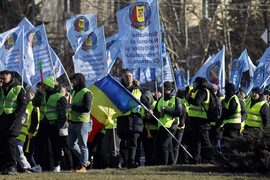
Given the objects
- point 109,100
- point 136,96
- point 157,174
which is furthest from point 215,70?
point 157,174

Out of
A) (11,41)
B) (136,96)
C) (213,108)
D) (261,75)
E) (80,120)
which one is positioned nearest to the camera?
(80,120)

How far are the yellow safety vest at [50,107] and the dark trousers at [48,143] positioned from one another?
0.14m

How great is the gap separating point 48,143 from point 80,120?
1.46m

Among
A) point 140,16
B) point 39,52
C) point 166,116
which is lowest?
point 166,116

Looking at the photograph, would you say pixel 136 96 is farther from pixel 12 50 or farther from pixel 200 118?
pixel 12 50

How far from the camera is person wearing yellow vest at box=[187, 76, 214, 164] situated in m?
17.4

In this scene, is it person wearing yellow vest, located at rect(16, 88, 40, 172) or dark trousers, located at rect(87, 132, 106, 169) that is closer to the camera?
person wearing yellow vest, located at rect(16, 88, 40, 172)

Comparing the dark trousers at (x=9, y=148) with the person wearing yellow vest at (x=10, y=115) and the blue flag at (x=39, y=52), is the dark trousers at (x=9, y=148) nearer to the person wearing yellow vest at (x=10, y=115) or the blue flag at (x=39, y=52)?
the person wearing yellow vest at (x=10, y=115)

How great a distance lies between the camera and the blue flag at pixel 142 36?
16594 millimetres

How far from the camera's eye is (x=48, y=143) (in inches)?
649

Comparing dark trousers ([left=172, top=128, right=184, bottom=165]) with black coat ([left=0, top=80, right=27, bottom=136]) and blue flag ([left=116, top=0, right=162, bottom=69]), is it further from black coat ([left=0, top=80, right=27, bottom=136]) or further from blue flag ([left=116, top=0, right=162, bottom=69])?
black coat ([left=0, top=80, right=27, bottom=136])

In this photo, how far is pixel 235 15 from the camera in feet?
153

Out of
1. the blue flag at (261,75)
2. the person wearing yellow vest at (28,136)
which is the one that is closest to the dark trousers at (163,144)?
the person wearing yellow vest at (28,136)

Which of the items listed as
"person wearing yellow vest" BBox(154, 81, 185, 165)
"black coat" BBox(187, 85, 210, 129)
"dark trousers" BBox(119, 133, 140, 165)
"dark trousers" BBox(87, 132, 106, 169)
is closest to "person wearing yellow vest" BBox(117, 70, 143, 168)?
"dark trousers" BBox(119, 133, 140, 165)
